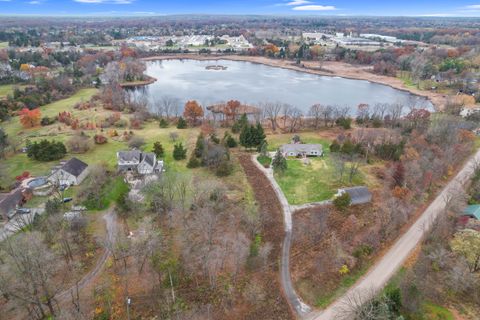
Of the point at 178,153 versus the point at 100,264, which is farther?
the point at 178,153

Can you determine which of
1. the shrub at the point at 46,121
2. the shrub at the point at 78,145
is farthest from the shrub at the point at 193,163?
the shrub at the point at 46,121

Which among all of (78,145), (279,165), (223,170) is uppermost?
(78,145)

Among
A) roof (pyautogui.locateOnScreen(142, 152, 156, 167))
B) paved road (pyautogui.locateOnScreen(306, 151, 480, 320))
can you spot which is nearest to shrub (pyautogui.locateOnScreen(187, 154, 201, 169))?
roof (pyautogui.locateOnScreen(142, 152, 156, 167))

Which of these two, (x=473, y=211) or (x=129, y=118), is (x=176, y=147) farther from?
(x=473, y=211)

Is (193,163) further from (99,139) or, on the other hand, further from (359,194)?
(359,194)

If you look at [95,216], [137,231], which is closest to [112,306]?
[137,231]

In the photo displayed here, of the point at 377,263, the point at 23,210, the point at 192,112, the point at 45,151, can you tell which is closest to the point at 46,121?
the point at 45,151

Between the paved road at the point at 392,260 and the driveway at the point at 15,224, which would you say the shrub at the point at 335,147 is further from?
the driveway at the point at 15,224
